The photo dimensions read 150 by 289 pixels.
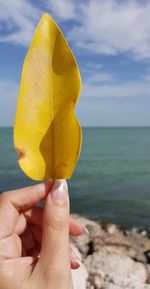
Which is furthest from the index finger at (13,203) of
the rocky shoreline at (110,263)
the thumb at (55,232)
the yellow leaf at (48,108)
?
the rocky shoreline at (110,263)

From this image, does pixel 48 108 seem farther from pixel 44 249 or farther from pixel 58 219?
pixel 44 249

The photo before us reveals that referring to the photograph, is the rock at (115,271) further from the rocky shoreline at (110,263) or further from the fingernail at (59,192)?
the fingernail at (59,192)

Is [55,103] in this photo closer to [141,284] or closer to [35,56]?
[35,56]

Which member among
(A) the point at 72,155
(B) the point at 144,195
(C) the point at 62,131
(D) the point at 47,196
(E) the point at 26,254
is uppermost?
(C) the point at 62,131

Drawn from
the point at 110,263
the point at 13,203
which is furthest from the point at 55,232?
the point at 110,263

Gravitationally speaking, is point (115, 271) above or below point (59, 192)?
below


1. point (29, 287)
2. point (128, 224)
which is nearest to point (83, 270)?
point (29, 287)

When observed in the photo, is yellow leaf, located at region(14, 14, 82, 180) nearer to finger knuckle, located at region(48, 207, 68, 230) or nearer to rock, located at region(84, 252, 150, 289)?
Answer: finger knuckle, located at region(48, 207, 68, 230)
